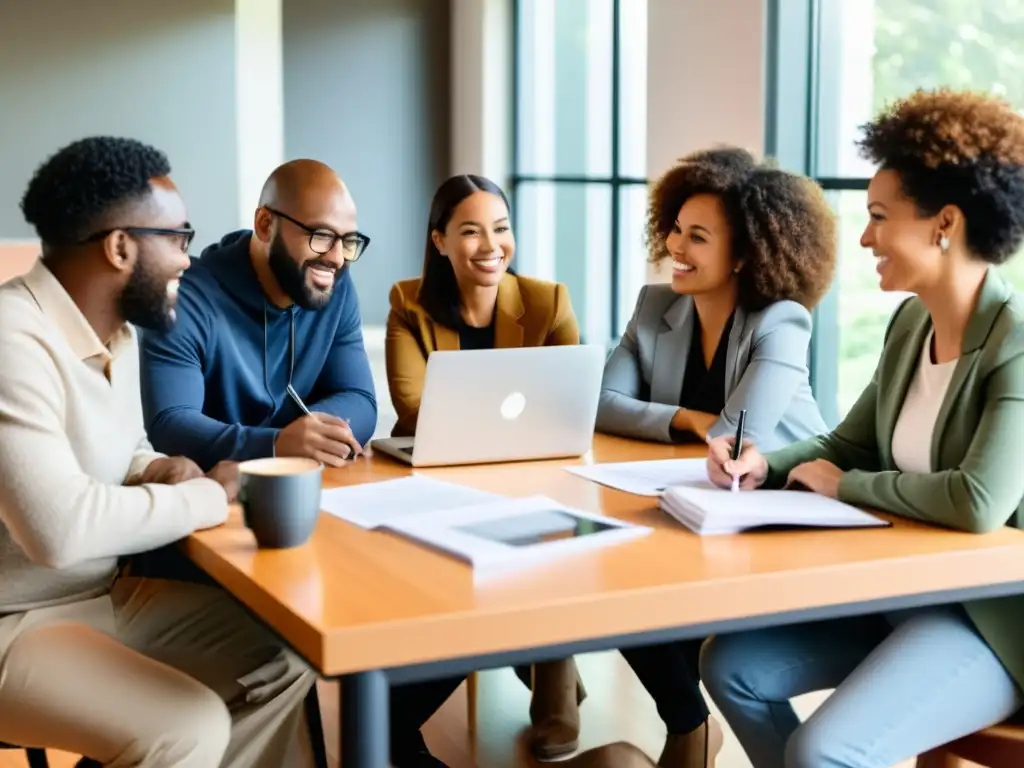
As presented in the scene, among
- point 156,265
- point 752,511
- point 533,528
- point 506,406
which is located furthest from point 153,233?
point 752,511

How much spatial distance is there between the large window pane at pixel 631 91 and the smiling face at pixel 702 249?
215 cm

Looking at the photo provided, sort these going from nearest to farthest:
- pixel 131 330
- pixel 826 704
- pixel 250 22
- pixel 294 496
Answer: pixel 294 496 → pixel 826 704 → pixel 131 330 → pixel 250 22

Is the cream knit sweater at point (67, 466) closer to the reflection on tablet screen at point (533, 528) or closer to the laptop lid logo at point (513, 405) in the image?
the reflection on tablet screen at point (533, 528)

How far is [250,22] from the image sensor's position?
4938 millimetres

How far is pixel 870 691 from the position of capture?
5.44 ft

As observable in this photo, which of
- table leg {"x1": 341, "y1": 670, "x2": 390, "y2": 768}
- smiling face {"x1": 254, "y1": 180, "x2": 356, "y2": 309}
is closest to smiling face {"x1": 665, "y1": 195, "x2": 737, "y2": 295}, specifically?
smiling face {"x1": 254, "y1": 180, "x2": 356, "y2": 309}

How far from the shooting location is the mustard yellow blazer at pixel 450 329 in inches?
105

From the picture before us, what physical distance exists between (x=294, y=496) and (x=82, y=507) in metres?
0.28

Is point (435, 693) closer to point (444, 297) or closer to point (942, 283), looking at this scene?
point (444, 297)

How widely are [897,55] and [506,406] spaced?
2.03 m

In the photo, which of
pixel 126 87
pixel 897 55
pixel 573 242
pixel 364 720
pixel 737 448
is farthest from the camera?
pixel 573 242

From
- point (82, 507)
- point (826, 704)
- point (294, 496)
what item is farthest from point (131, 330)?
point (826, 704)

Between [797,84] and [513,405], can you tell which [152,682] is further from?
[797,84]

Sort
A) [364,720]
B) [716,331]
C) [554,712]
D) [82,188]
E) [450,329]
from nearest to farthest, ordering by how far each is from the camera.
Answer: [364,720], [82,188], [716,331], [450,329], [554,712]
